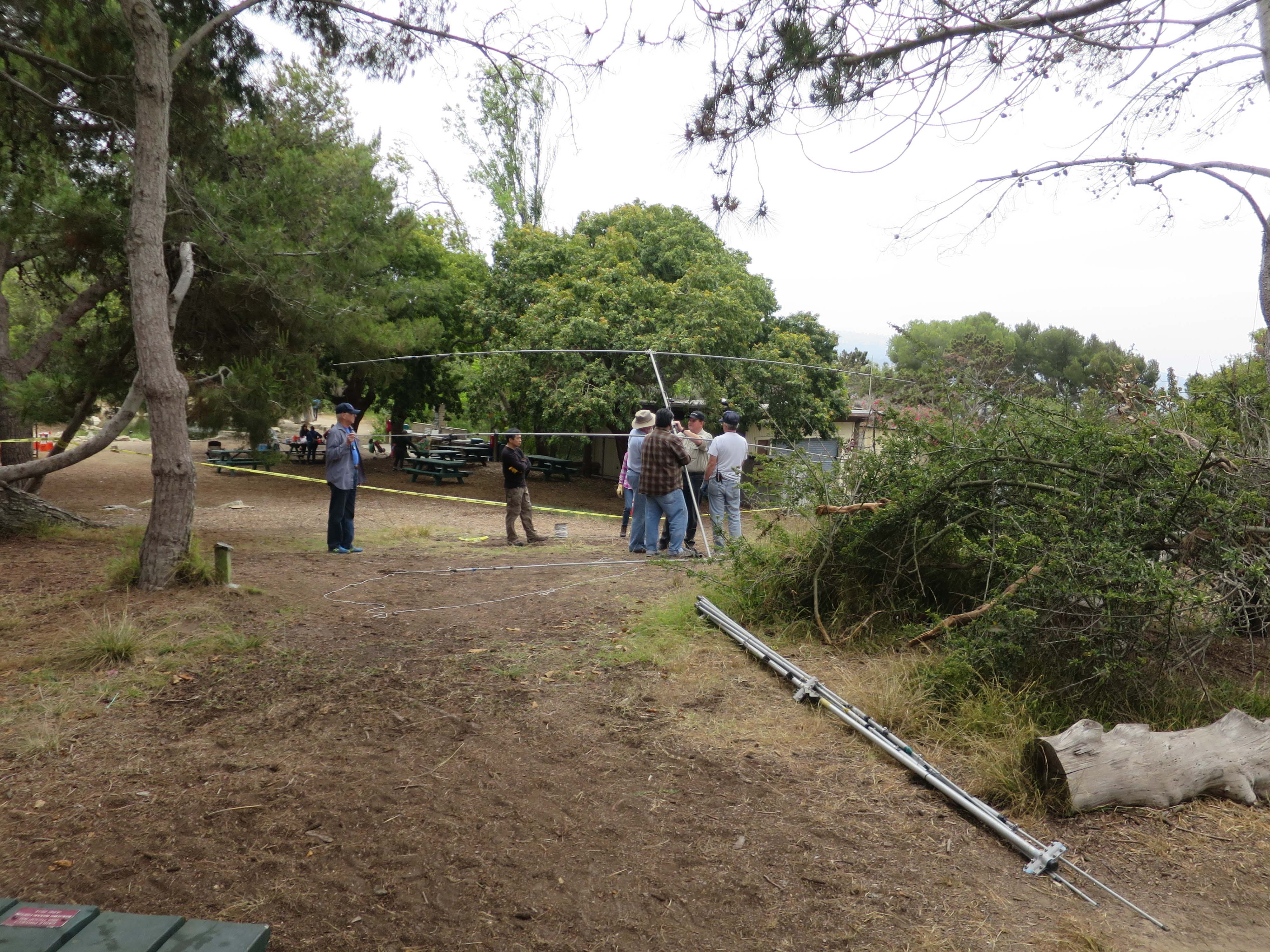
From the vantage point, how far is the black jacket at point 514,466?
10.2 meters

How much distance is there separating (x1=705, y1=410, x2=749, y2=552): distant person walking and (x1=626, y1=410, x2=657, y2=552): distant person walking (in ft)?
2.61

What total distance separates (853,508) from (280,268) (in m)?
8.15

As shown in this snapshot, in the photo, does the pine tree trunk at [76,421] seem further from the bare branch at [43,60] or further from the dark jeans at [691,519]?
the dark jeans at [691,519]

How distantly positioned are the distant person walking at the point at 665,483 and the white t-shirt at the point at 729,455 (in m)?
0.33

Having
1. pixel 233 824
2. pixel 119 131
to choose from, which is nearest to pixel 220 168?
pixel 119 131

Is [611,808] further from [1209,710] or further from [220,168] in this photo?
[220,168]

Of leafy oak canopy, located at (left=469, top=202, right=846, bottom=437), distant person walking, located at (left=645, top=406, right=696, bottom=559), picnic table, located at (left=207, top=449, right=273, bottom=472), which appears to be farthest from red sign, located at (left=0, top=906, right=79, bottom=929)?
picnic table, located at (left=207, top=449, right=273, bottom=472)

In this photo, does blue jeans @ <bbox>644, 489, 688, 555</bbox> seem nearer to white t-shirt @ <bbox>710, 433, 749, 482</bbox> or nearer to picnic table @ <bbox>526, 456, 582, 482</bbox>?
white t-shirt @ <bbox>710, 433, 749, 482</bbox>

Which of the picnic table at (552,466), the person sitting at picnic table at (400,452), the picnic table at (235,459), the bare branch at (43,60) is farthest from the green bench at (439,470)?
the bare branch at (43,60)

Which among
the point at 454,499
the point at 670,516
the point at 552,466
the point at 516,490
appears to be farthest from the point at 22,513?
the point at 552,466

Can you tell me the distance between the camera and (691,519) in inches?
402

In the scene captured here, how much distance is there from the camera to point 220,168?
959 centimetres

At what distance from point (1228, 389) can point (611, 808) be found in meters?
4.76

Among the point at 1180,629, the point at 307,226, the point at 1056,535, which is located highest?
the point at 307,226
